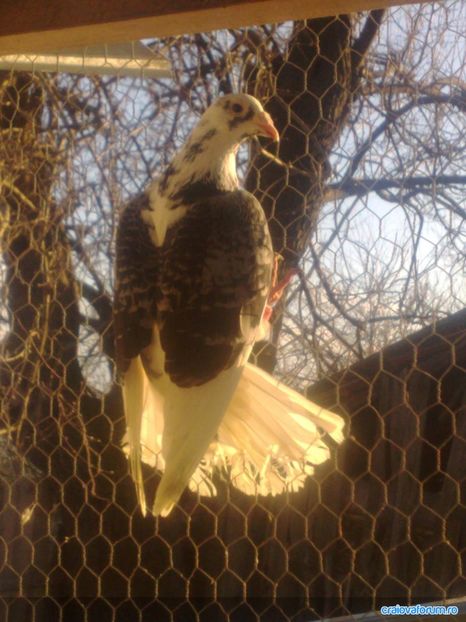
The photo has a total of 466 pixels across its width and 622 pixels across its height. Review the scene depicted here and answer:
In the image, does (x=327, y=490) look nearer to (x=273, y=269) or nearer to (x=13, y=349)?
(x=273, y=269)

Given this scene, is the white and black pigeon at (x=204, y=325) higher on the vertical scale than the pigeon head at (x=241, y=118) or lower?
lower

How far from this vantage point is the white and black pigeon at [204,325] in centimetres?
80

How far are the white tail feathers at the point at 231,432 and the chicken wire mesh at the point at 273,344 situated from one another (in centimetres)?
11

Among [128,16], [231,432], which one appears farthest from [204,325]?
[128,16]

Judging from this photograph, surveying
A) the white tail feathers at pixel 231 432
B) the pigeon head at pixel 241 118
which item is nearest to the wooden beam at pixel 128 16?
the pigeon head at pixel 241 118

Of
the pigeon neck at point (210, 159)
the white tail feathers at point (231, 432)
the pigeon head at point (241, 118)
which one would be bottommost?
the white tail feathers at point (231, 432)

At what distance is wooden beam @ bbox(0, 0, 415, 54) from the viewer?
2.56 feet

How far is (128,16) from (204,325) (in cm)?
33

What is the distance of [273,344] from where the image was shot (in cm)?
100

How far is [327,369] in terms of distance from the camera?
1.00 metres

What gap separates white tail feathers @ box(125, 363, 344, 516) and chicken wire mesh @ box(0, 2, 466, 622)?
106 millimetres

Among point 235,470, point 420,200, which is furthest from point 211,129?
point 235,470

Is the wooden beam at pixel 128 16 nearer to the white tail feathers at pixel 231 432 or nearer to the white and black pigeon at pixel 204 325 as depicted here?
the white and black pigeon at pixel 204 325

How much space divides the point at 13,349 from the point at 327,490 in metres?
0.53
